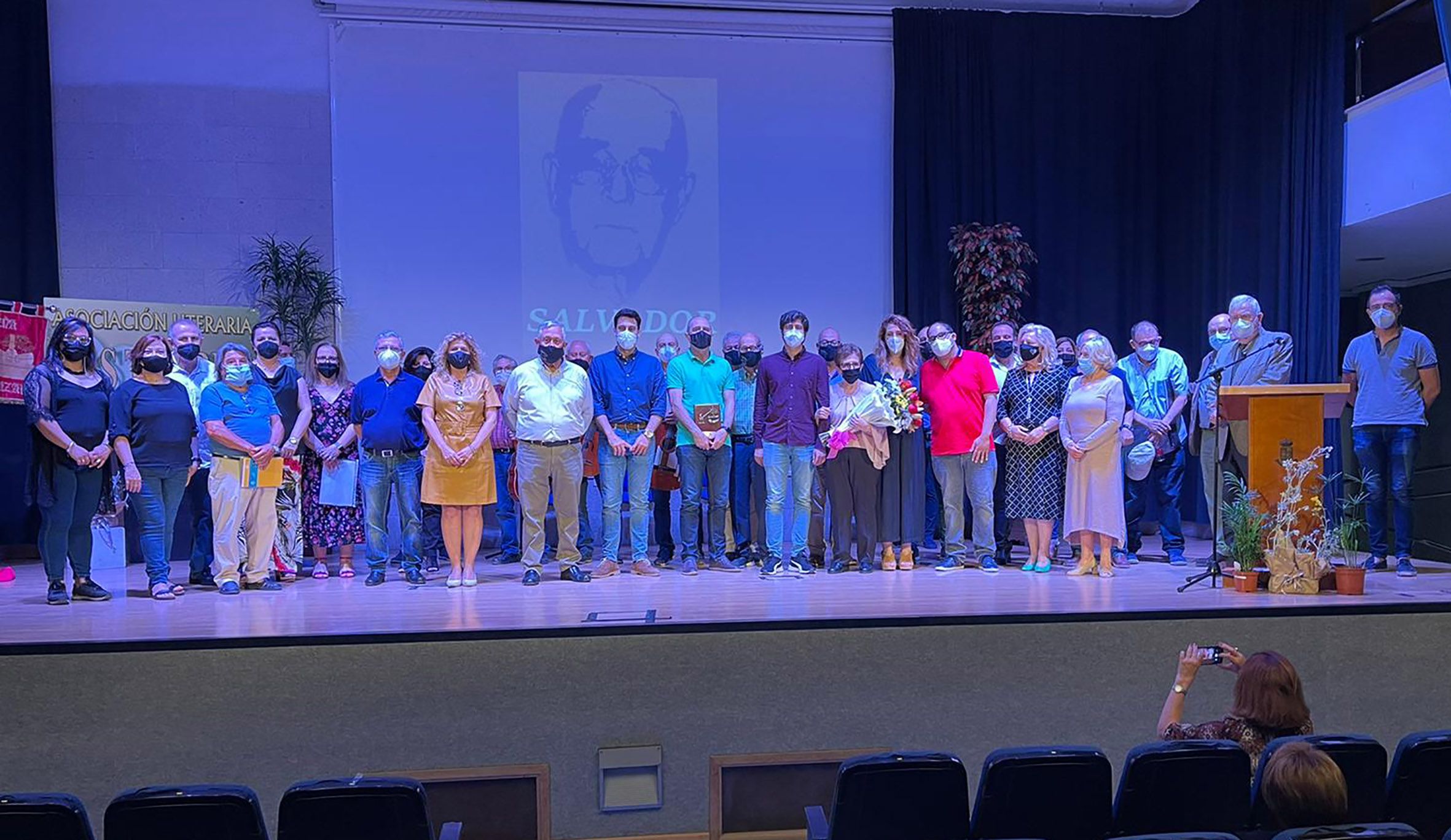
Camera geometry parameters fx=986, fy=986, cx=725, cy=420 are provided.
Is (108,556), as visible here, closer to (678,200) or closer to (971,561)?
(678,200)

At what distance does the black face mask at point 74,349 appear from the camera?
16.5ft

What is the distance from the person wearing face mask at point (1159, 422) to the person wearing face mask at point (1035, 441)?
29.7 inches

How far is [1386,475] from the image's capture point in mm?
6012

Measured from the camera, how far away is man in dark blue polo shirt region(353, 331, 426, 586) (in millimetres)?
5758

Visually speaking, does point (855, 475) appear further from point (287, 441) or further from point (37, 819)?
point (37, 819)

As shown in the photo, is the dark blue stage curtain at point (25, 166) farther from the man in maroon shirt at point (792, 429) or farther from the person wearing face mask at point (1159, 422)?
the person wearing face mask at point (1159, 422)

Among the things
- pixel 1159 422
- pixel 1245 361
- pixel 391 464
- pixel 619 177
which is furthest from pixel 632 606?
pixel 619 177

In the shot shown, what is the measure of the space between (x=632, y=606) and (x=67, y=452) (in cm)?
298

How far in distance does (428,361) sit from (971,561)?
12.2 ft

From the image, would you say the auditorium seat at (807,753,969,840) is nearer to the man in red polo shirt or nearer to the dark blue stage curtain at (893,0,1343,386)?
the man in red polo shirt

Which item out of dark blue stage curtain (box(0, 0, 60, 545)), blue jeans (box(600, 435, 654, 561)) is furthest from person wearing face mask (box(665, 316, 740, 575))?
dark blue stage curtain (box(0, 0, 60, 545))

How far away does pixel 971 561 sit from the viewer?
6.26 metres

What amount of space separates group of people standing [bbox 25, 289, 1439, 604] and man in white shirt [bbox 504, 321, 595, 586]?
15 millimetres

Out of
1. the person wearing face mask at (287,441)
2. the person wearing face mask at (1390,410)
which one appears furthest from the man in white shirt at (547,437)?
the person wearing face mask at (1390,410)
